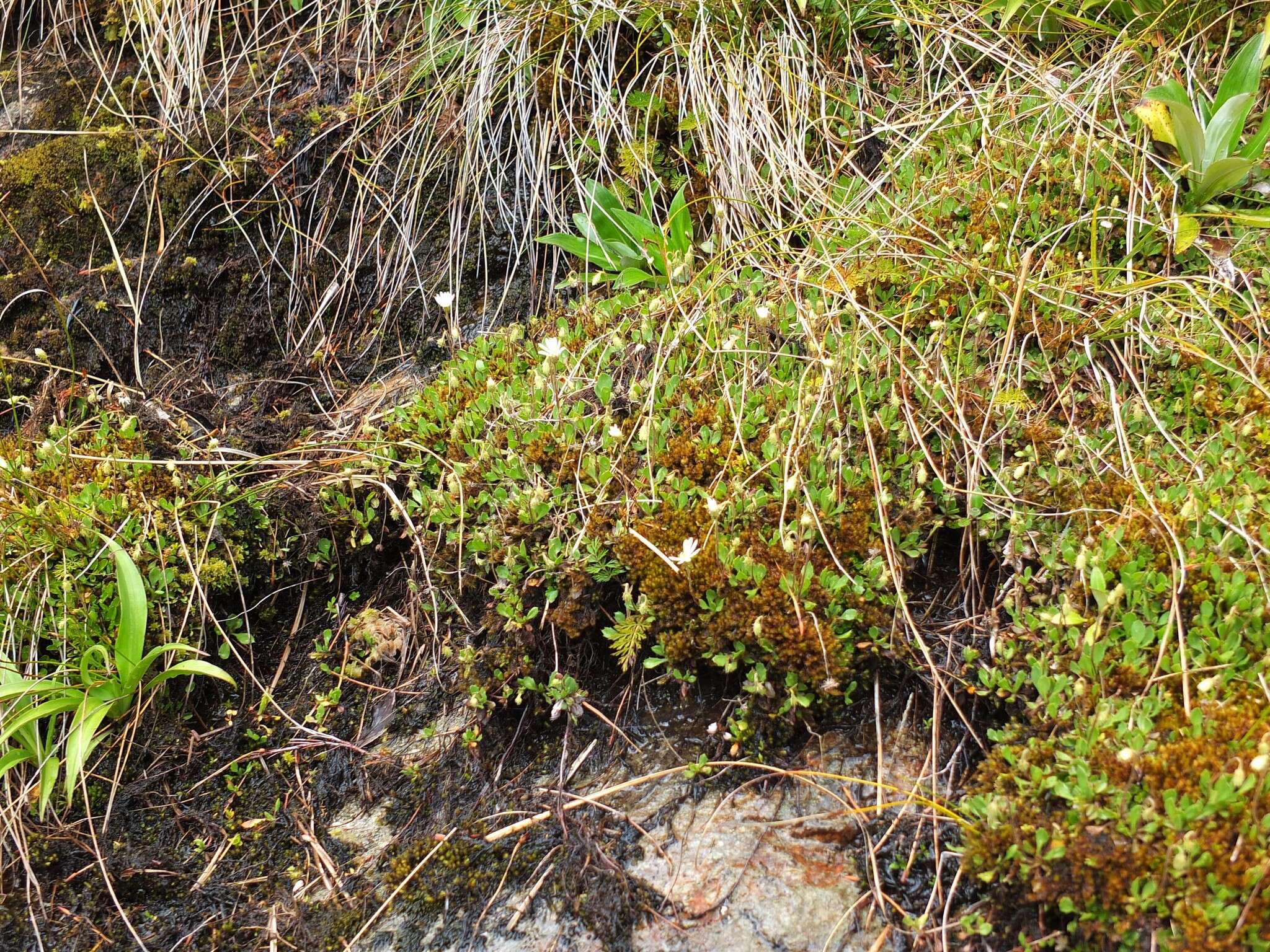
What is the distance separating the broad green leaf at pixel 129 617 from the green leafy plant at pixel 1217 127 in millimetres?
3474

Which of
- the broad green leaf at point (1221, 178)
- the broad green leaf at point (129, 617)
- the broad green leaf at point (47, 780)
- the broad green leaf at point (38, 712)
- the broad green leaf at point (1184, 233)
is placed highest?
the broad green leaf at point (1221, 178)

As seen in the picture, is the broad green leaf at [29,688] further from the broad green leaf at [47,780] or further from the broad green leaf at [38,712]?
the broad green leaf at [47,780]

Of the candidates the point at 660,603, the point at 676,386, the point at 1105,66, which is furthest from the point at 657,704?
the point at 1105,66

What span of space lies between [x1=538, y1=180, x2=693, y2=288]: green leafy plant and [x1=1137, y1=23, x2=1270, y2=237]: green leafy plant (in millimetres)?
1644

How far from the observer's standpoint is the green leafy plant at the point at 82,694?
251cm

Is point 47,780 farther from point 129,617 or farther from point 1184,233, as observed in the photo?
point 1184,233

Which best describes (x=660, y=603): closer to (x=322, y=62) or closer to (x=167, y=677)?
(x=167, y=677)

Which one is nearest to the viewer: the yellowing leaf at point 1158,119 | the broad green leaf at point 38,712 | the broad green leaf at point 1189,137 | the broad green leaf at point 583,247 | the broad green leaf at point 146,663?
the broad green leaf at point 38,712

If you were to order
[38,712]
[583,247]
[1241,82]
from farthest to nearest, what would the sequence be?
[583,247] → [1241,82] → [38,712]

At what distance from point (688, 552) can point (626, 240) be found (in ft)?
5.76

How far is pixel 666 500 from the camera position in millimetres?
2605

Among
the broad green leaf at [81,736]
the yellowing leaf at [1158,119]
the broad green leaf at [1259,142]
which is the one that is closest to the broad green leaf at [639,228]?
the yellowing leaf at [1158,119]

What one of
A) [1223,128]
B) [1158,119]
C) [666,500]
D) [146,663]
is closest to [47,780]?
[146,663]

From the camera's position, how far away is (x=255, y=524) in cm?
313
